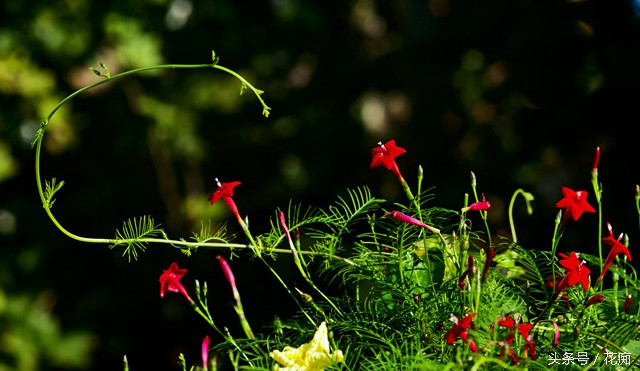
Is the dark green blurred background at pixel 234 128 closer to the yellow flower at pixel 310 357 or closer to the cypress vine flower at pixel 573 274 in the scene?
the cypress vine flower at pixel 573 274

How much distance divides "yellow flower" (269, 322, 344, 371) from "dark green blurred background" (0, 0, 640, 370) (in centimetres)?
185

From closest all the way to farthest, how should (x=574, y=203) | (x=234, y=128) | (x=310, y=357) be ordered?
(x=310, y=357) → (x=574, y=203) → (x=234, y=128)

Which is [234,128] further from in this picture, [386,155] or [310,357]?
[310,357]

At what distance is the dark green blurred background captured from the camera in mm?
2404

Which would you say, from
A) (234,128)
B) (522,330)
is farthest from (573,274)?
(234,128)

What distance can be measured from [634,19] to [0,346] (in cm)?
197

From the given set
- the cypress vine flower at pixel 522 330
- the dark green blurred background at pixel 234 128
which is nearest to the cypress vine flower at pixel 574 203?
the cypress vine flower at pixel 522 330

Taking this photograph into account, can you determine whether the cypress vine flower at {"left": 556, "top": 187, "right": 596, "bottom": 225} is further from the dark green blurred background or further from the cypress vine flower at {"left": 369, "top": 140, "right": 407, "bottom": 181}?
the dark green blurred background

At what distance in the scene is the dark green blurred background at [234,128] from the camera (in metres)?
2.40

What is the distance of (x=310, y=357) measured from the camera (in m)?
0.47

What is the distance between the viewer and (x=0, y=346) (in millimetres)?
2381

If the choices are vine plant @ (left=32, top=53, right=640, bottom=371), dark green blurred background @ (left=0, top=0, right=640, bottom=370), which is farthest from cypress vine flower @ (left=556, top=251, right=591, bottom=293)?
dark green blurred background @ (left=0, top=0, right=640, bottom=370)

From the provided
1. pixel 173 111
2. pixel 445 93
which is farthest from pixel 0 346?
pixel 445 93

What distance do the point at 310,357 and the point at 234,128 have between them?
2453 mm
